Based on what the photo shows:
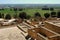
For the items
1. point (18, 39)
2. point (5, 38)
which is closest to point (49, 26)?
point (18, 39)

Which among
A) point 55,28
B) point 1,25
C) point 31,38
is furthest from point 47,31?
point 1,25

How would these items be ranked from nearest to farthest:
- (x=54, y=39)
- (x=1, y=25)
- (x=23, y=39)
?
(x=54, y=39)
(x=23, y=39)
(x=1, y=25)

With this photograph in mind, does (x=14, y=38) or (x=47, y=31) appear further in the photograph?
(x=14, y=38)

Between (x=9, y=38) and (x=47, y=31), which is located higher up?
(x=47, y=31)

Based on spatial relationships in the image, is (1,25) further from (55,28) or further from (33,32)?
(55,28)

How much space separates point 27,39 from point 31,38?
14.8 inches

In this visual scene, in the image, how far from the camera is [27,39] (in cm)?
1466

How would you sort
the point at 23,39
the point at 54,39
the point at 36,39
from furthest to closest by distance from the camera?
the point at 23,39
the point at 36,39
the point at 54,39

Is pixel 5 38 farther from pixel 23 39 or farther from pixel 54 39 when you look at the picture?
pixel 54 39

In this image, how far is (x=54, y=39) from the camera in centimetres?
1149

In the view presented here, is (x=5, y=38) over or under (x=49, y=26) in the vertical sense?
under

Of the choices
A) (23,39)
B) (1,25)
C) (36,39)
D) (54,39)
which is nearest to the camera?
(54,39)

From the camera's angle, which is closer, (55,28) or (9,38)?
(55,28)

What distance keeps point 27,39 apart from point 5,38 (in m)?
2.38
